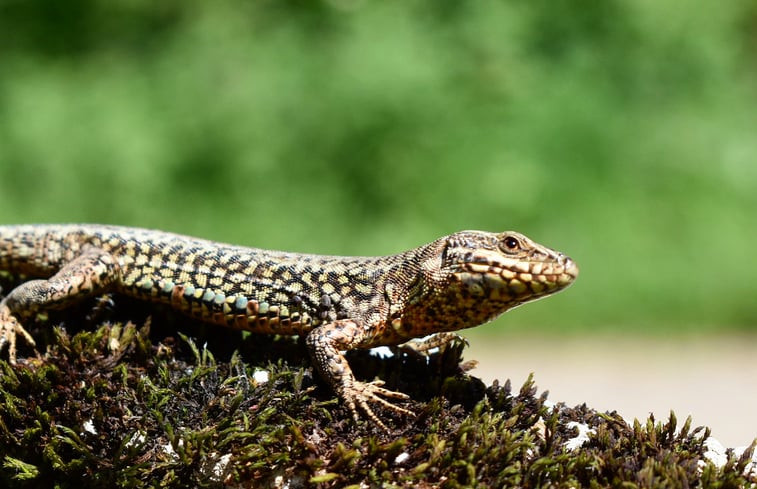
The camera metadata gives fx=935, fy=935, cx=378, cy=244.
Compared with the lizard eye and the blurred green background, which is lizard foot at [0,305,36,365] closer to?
the lizard eye

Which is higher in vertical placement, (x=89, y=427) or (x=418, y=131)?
(x=418, y=131)

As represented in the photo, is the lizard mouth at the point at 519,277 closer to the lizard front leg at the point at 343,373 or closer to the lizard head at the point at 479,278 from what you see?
the lizard head at the point at 479,278

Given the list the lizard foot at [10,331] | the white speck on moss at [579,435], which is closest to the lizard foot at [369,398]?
the white speck on moss at [579,435]

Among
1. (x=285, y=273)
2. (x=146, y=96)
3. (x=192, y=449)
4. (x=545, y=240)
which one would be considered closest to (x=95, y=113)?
(x=146, y=96)

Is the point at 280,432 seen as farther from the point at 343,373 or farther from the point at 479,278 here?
the point at 479,278

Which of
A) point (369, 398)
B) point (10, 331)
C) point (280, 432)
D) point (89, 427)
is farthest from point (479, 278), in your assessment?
point (10, 331)

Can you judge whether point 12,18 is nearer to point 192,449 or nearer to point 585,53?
point 585,53
